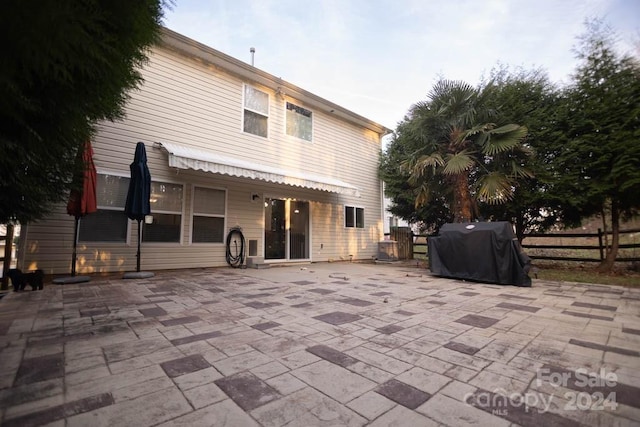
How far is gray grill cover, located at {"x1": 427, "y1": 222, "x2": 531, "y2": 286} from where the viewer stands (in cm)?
524

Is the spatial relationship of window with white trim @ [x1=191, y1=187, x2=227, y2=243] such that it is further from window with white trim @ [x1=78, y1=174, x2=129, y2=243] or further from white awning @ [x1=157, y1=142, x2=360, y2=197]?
window with white trim @ [x1=78, y1=174, x2=129, y2=243]

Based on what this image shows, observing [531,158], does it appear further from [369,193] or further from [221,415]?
[221,415]

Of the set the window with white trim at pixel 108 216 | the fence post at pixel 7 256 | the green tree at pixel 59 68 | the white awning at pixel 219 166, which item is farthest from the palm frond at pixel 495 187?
the fence post at pixel 7 256

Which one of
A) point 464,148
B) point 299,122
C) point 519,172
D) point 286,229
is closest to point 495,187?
point 519,172

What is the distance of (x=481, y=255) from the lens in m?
5.57

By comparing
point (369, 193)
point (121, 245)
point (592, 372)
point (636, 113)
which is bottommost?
point (592, 372)

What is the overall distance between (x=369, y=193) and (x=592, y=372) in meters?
9.69

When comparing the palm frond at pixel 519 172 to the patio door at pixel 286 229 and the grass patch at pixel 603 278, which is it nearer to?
the grass patch at pixel 603 278

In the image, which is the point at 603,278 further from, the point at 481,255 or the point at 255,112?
the point at 255,112

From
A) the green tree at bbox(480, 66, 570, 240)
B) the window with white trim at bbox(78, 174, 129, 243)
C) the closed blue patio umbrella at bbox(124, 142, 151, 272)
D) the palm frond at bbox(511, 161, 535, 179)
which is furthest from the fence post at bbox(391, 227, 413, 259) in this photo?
the window with white trim at bbox(78, 174, 129, 243)

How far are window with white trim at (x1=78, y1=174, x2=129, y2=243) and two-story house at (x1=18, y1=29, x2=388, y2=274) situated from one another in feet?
0.07

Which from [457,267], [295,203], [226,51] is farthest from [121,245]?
[457,267]

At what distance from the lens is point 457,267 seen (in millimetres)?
5914

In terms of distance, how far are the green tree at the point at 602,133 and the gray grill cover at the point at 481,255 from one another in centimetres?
300
